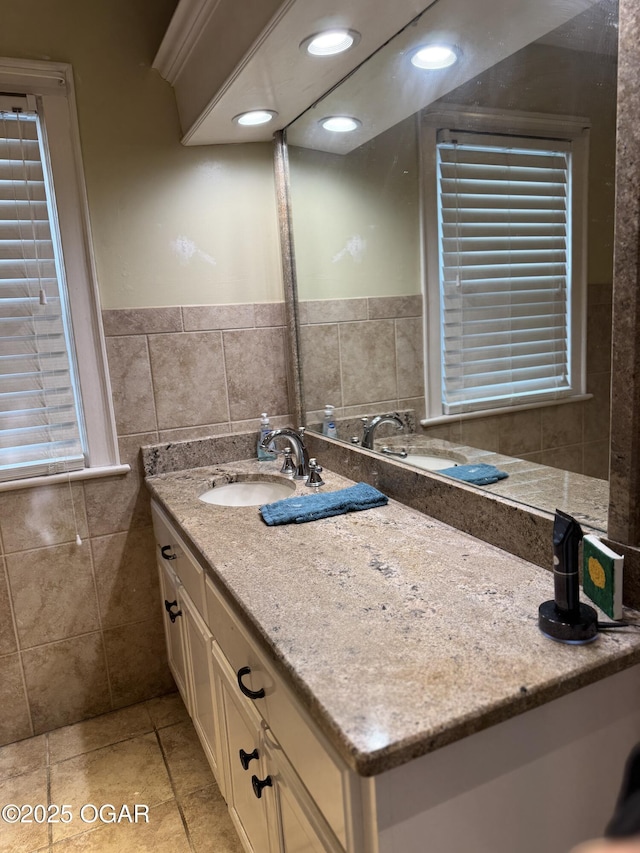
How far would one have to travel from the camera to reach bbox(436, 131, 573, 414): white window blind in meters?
1.11

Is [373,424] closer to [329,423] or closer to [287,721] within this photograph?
[329,423]

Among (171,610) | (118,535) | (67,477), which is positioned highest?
(67,477)

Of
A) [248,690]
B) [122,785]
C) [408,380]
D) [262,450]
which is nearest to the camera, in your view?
[248,690]

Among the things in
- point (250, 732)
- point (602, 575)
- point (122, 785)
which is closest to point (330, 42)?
point (602, 575)

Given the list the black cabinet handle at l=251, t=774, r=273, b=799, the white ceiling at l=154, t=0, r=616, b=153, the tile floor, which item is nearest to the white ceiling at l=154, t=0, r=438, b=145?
the white ceiling at l=154, t=0, r=616, b=153

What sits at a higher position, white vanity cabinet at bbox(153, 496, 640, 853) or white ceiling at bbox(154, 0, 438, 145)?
white ceiling at bbox(154, 0, 438, 145)

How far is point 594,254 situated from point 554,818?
917mm

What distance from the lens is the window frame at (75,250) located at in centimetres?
182

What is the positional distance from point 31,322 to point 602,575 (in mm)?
1800

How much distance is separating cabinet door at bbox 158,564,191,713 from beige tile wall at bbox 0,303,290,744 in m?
0.12

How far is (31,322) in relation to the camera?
75.1 inches

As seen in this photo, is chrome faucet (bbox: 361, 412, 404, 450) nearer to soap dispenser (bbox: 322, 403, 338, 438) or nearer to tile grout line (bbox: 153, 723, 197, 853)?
soap dispenser (bbox: 322, 403, 338, 438)

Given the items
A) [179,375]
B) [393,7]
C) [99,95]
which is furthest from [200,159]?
[393,7]

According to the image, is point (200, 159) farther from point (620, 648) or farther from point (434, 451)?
point (620, 648)
